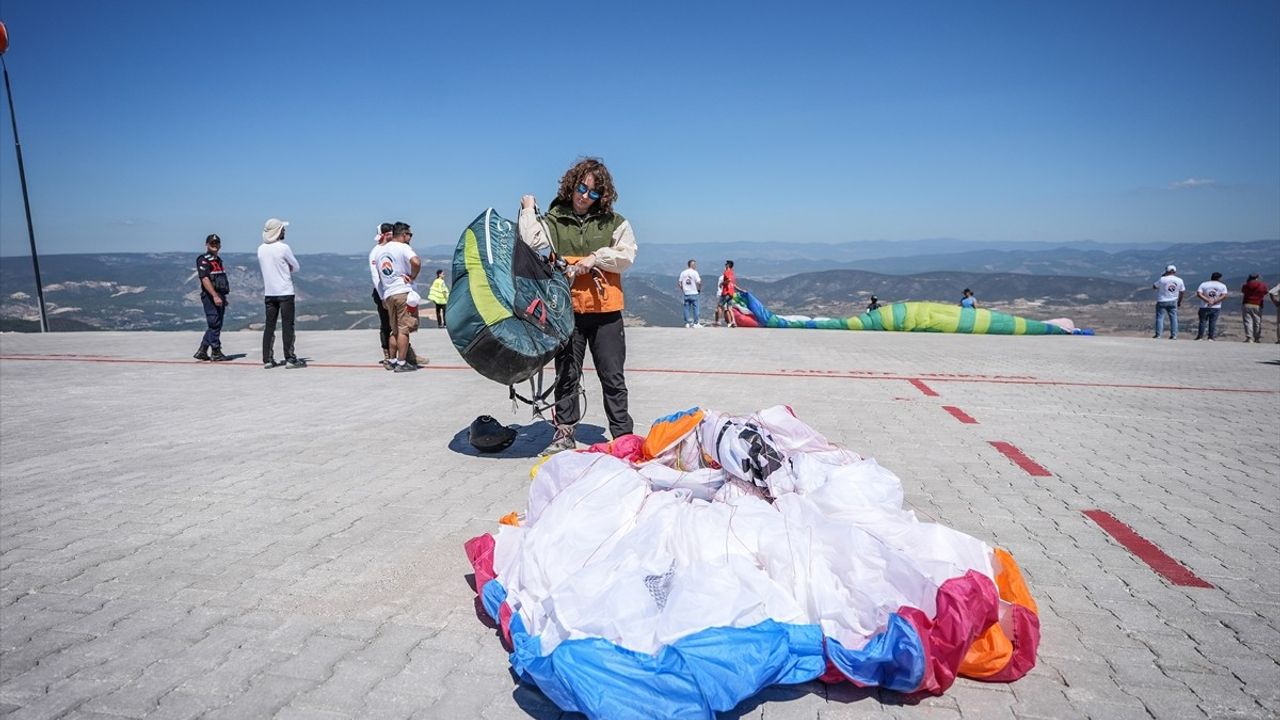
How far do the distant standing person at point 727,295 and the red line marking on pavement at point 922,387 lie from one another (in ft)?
33.9

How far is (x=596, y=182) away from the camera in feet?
15.9

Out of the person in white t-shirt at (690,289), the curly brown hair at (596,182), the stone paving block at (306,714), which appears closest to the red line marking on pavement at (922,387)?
the curly brown hair at (596,182)

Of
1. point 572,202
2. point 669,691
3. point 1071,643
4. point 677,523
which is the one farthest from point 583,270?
point 1071,643

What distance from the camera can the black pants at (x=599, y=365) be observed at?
510cm

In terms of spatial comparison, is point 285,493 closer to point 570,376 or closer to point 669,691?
point 570,376

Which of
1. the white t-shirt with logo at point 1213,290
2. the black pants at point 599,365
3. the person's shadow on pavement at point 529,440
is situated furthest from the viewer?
the white t-shirt with logo at point 1213,290

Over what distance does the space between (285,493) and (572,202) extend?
291cm

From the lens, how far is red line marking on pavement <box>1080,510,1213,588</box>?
3.30m

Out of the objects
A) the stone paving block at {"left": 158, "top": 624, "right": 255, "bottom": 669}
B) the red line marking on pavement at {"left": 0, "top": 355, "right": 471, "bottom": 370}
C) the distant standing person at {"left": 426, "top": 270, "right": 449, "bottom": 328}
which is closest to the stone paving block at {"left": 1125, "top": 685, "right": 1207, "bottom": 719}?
→ the stone paving block at {"left": 158, "top": 624, "right": 255, "bottom": 669}

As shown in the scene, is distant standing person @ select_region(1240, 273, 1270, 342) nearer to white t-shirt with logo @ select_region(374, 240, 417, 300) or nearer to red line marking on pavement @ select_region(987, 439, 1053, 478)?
red line marking on pavement @ select_region(987, 439, 1053, 478)

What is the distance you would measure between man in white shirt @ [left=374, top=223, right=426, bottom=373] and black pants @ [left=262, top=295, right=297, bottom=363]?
159cm

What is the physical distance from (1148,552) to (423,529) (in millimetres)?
4120

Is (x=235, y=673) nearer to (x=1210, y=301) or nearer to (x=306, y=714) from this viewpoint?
(x=306, y=714)

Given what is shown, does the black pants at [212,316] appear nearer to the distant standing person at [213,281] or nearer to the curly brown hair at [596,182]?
the distant standing person at [213,281]
